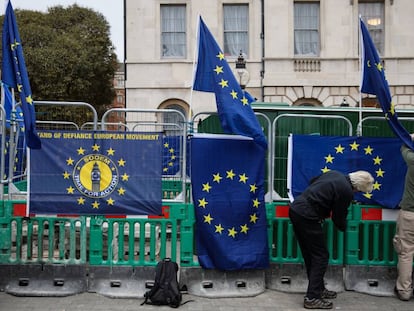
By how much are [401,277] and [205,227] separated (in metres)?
2.60

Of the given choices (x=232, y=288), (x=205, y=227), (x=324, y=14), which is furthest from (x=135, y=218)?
(x=324, y=14)

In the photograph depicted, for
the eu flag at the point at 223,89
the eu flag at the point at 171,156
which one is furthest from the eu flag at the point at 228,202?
the eu flag at the point at 171,156

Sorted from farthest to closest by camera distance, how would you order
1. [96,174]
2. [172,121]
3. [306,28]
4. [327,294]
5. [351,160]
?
[306,28]
[172,121]
[351,160]
[96,174]
[327,294]

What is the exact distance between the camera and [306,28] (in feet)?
75.3

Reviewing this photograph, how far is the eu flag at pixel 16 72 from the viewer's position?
6.16 metres

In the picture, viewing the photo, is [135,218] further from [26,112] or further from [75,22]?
[75,22]

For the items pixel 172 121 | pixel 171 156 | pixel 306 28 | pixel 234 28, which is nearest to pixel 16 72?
pixel 171 156

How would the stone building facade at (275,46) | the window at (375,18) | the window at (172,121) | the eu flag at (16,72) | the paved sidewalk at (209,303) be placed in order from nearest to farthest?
the paved sidewalk at (209,303), the eu flag at (16,72), the window at (172,121), the stone building facade at (275,46), the window at (375,18)

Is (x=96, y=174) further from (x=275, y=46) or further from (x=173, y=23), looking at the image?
(x=173, y=23)

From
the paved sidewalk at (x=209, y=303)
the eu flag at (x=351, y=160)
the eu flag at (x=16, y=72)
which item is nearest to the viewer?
the paved sidewalk at (x=209, y=303)

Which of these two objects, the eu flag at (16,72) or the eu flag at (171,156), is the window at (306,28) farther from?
the eu flag at (16,72)

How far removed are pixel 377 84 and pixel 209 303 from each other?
3542 millimetres

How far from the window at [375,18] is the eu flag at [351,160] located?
1760 centimetres

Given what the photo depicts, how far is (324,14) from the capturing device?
2262 cm
